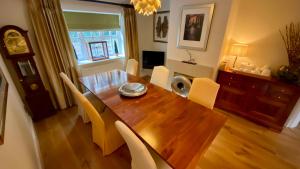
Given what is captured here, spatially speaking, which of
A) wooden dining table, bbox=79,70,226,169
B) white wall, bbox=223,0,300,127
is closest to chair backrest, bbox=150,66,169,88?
wooden dining table, bbox=79,70,226,169

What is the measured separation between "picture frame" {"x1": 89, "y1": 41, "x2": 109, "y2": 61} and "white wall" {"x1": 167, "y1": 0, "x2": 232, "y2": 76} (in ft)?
5.47

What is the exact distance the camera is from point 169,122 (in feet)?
4.01

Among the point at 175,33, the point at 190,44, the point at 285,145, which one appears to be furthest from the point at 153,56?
the point at 285,145

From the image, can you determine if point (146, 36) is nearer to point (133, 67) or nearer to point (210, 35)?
point (133, 67)

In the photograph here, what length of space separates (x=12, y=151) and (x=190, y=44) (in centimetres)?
287

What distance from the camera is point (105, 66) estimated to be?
3420 mm

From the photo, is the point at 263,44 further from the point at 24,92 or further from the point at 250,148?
the point at 24,92

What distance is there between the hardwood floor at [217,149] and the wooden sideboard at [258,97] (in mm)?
212

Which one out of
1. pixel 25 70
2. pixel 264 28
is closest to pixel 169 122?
pixel 25 70

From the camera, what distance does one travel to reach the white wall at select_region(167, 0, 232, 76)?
221cm

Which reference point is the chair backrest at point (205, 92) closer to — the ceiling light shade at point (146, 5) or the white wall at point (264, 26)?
the ceiling light shade at point (146, 5)

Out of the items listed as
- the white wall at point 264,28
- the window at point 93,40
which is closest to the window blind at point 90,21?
the window at point 93,40

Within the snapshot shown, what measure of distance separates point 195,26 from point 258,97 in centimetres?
172

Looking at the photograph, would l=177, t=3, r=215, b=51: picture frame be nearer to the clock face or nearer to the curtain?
the curtain
